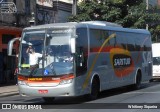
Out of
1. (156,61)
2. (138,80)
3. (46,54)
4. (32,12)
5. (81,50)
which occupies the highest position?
(32,12)

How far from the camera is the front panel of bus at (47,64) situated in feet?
56.6

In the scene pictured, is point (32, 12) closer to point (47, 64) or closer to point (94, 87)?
point (94, 87)

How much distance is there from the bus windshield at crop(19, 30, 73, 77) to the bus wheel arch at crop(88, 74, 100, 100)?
2.08 metres

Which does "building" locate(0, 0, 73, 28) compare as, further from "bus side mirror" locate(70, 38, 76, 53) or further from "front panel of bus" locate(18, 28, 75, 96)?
"bus side mirror" locate(70, 38, 76, 53)

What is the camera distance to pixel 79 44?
18078 millimetres

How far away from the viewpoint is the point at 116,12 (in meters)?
33.9

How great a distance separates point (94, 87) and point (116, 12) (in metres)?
15.3

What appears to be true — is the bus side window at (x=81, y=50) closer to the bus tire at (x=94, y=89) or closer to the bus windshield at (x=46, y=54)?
the bus windshield at (x=46, y=54)

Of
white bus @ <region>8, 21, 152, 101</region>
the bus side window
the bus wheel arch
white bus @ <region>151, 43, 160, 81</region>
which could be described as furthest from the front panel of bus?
white bus @ <region>151, 43, 160, 81</region>

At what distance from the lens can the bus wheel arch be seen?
62.7 feet

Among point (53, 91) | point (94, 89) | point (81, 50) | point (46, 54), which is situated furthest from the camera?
point (94, 89)

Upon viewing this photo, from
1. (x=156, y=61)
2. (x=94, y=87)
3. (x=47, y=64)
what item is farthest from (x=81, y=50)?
(x=156, y=61)

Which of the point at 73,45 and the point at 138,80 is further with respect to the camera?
the point at 138,80

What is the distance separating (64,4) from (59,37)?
60.0 ft
